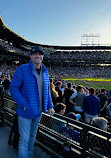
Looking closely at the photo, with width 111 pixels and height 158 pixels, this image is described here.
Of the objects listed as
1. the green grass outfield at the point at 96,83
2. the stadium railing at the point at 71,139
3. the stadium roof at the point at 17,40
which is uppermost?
the stadium roof at the point at 17,40

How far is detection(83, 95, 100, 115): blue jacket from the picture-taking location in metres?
4.23

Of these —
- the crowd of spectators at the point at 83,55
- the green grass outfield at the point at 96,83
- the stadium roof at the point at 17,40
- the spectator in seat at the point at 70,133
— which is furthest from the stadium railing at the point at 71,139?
the crowd of spectators at the point at 83,55

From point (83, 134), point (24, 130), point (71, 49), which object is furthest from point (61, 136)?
point (71, 49)

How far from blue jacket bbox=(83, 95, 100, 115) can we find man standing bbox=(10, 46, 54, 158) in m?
2.42

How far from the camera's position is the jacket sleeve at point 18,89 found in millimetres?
1931

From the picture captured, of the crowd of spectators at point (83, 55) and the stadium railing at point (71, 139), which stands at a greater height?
the crowd of spectators at point (83, 55)

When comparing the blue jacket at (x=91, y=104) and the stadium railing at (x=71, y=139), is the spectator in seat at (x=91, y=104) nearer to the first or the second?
the blue jacket at (x=91, y=104)

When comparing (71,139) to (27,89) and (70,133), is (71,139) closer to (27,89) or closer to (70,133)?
(70,133)

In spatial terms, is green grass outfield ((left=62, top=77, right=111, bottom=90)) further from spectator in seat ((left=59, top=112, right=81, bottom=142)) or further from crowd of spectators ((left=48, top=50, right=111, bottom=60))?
crowd of spectators ((left=48, top=50, right=111, bottom=60))

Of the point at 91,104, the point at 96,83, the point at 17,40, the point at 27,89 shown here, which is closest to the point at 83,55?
the point at 17,40

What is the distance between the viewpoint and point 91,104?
4.27m

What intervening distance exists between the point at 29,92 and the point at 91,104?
2785 millimetres

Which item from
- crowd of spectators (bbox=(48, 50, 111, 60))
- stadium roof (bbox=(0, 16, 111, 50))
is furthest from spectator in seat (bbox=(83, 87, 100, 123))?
crowd of spectators (bbox=(48, 50, 111, 60))

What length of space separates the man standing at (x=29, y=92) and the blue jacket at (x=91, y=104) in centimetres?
242
